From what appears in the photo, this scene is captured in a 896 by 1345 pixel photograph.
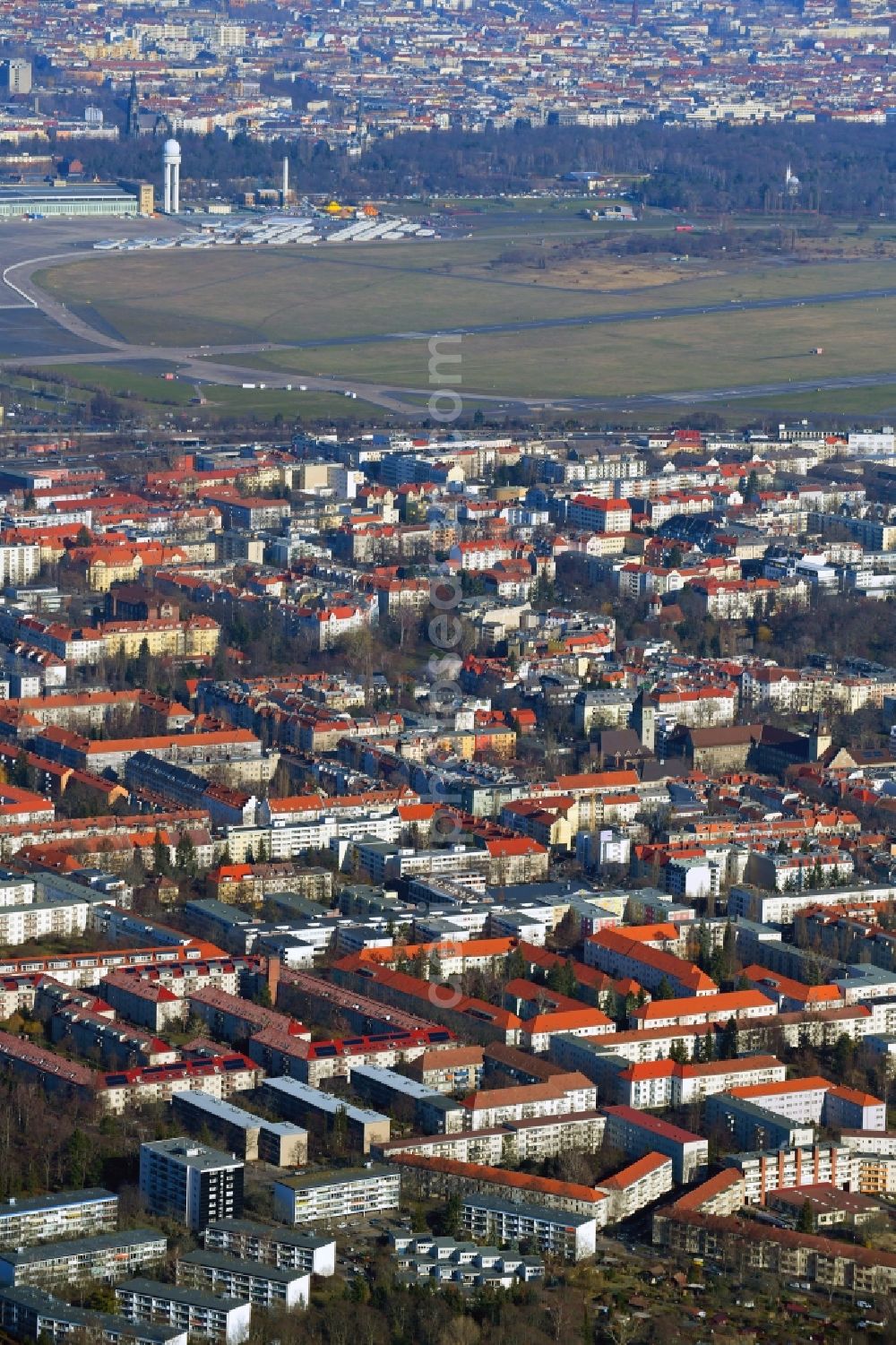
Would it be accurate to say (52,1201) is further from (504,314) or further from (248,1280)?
(504,314)

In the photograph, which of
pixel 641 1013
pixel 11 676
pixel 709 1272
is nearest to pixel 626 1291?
pixel 709 1272

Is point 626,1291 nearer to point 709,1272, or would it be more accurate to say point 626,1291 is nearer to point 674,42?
point 709,1272

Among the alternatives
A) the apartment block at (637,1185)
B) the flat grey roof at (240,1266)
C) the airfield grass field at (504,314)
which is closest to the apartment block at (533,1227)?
the apartment block at (637,1185)

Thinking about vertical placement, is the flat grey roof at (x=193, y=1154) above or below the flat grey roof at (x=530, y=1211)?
above

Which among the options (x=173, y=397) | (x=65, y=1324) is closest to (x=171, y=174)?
(x=173, y=397)

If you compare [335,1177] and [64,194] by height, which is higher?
[335,1177]

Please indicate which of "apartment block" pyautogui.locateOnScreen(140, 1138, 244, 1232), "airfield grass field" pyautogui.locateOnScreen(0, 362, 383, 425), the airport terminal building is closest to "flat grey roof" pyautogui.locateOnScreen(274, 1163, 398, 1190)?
"apartment block" pyautogui.locateOnScreen(140, 1138, 244, 1232)

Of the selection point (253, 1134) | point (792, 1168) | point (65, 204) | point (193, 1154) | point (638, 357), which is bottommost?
point (65, 204)

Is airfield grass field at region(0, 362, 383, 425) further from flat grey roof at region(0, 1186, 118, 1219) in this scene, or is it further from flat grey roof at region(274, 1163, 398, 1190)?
flat grey roof at region(0, 1186, 118, 1219)

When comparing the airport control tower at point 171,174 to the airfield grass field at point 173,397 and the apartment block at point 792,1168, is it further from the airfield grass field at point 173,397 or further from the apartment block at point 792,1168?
the apartment block at point 792,1168
